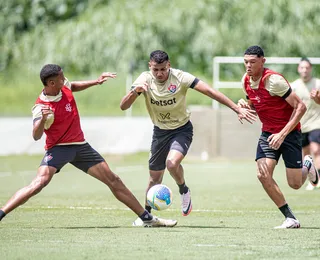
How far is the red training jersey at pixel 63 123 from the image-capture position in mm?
10711

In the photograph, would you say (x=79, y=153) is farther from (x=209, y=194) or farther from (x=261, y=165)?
(x=209, y=194)

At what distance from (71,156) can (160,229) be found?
1430mm

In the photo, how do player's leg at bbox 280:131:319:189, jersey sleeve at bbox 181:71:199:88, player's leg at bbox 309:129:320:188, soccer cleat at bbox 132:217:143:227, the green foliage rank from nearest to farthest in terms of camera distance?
soccer cleat at bbox 132:217:143:227 → player's leg at bbox 280:131:319:189 → jersey sleeve at bbox 181:71:199:88 → player's leg at bbox 309:129:320:188 → the green foliage

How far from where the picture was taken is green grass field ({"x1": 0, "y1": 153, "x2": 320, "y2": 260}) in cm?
870

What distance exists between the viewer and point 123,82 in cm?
3984

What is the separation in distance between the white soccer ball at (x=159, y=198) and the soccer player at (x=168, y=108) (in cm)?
32

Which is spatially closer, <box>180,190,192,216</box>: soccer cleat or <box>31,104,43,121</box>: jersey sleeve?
<box>31,104,43,121</box>: jersey sleeve

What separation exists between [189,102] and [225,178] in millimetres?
14317

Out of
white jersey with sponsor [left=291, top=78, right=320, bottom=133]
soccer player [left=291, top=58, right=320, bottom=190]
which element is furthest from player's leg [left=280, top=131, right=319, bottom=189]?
white jersey with sponsor [left=291, top=78, right=320, bottom=133]

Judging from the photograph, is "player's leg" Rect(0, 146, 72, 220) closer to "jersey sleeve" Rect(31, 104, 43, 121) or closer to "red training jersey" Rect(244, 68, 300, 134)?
"jersey sleeve" Rect(31, 104, 43, 121)

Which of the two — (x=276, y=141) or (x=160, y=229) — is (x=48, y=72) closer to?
(x=160, y=229)

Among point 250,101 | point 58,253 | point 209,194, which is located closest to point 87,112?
point 209,194

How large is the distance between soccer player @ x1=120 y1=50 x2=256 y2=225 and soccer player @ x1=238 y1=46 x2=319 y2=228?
0.98 ft

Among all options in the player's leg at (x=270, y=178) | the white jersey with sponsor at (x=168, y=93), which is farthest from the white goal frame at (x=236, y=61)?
the player's leg at (x=270, y=178)
